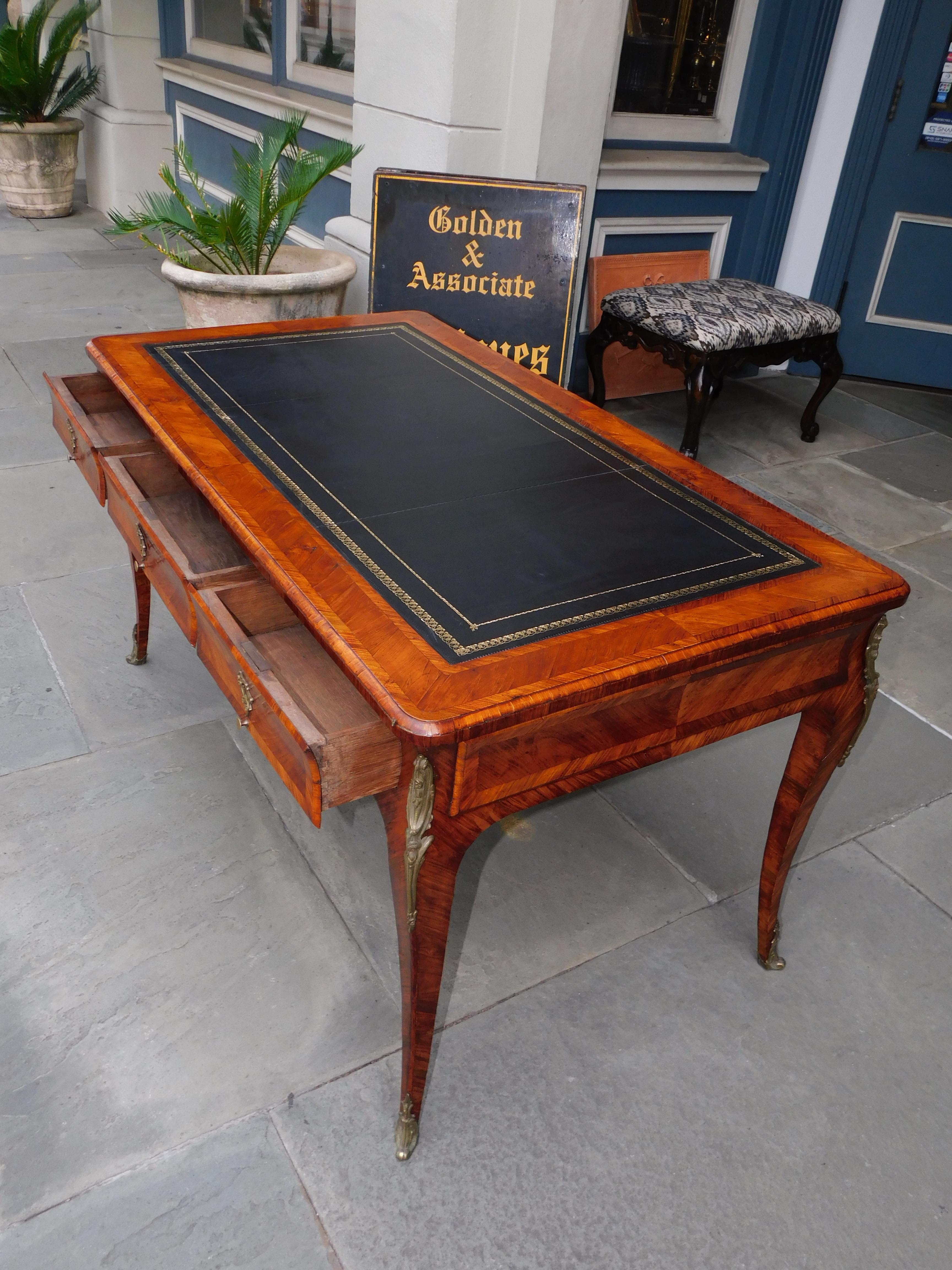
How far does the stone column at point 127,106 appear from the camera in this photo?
6617mm

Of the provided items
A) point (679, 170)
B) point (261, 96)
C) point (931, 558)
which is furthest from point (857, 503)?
point (261, 96)

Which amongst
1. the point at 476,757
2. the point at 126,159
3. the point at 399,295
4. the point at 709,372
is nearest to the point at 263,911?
the point at 476,757

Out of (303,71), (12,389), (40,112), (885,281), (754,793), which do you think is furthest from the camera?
(40,112)

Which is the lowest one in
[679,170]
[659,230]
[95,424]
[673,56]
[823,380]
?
[823,380]

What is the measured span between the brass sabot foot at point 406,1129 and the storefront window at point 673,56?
13.5 feet

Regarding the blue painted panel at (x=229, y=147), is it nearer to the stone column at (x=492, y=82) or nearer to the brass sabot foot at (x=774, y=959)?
the stone column at (x=492, y=82)

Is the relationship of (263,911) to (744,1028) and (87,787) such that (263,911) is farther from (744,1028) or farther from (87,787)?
(744,1028)

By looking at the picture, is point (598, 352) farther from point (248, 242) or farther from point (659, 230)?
point (248, 242)

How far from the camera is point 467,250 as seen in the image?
3.33 meters

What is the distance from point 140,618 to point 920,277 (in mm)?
4228

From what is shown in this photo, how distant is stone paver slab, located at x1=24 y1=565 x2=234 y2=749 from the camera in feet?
7.89

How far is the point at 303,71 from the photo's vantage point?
518 cm

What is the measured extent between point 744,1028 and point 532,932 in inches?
16.7

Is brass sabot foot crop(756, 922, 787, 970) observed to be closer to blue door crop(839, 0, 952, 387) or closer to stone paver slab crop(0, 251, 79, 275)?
blue door crop(839, 0, 952, 387)
